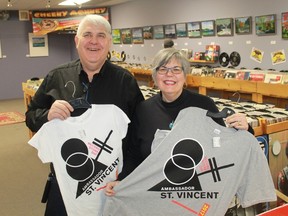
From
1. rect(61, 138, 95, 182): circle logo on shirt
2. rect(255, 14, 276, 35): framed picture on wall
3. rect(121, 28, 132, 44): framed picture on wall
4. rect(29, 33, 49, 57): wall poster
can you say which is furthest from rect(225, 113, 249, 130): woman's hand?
rect(29, 33, 49, 57): wall poster

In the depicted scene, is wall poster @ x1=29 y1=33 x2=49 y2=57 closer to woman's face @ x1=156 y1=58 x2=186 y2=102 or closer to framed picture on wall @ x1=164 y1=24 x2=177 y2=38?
framed picture on wall @ x1=164 y1=24 x2=177 y2=38

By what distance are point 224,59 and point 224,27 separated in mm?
724

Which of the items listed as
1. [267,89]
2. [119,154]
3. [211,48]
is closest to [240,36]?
[211,48]

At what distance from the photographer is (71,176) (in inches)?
86.5

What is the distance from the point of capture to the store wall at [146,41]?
7.13 metres

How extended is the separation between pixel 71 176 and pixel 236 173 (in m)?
1.01

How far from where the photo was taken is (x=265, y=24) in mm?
6926

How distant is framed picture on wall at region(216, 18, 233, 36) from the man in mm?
6070

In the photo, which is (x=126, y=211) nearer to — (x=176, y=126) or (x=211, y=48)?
(x=176, y=126)

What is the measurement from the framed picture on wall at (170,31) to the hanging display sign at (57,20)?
155 inches

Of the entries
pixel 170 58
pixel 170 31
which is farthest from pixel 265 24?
pixel 170 58

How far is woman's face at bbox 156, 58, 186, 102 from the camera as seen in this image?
79.4 inches

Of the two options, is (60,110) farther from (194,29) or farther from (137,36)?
(137,36)

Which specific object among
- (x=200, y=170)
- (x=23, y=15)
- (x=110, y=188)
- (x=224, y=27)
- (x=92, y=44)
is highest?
(x=23, y=15)
